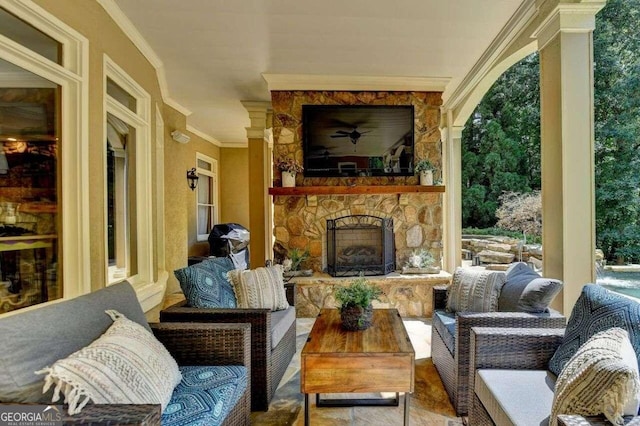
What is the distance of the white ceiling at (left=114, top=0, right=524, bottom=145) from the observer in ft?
9.55

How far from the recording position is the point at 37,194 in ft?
8.01

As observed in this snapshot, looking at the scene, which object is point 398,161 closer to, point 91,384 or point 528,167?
point 91,384

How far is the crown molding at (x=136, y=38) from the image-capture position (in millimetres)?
2857

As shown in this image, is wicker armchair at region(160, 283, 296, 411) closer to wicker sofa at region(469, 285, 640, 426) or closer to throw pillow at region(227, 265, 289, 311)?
throw pillow at region(227, 265, 289, 311)

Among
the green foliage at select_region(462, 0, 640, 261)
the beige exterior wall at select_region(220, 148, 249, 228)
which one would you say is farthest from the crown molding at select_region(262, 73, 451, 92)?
the green foliage at select_region(462, 0, 640, 261)

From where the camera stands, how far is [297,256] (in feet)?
14.7

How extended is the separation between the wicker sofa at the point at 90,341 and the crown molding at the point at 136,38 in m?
2.40

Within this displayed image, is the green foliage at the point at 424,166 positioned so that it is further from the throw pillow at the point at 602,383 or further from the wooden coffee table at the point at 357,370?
the throw pillow at the point at 602,383

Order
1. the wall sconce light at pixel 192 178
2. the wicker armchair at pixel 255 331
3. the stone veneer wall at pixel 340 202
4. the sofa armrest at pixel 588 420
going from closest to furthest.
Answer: the sofa armrest at pixel 588 420
the wicker armchair at pixel 255 331
the stone veneer wall at pixel 340 202
the wall sconce light at pixel 192 178

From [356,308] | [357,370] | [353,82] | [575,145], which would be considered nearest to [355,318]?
[356,308]

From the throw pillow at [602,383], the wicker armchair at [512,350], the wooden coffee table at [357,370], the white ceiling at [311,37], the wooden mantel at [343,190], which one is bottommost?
the wooden coffee table at [357,370]

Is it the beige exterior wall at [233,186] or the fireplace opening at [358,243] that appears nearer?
the fireplace opening at [358,243]

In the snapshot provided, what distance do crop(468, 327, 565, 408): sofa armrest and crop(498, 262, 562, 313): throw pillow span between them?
36 centimetres

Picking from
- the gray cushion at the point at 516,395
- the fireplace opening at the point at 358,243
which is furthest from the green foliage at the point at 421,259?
the gray cushion at the point at 516,395
